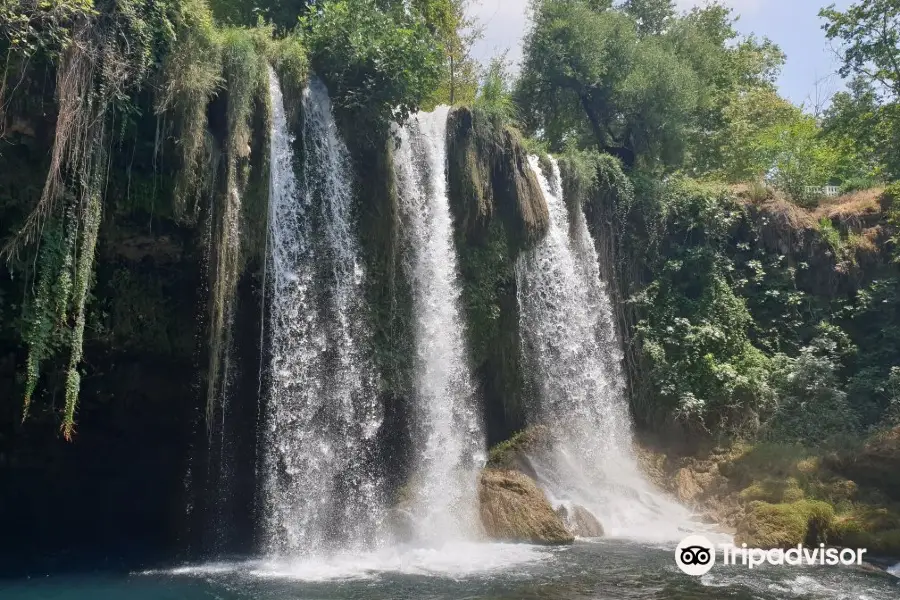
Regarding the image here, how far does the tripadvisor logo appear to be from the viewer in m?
9.96

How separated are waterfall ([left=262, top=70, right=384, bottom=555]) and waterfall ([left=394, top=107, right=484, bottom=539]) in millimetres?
1060

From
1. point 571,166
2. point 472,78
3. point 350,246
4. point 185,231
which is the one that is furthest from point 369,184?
point 472,78

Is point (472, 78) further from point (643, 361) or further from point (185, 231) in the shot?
point (185, 231)

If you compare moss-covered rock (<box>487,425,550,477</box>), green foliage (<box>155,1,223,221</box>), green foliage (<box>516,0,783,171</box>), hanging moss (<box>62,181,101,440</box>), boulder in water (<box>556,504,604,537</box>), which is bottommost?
boulder in water (<box>556,504,604,537</box>)

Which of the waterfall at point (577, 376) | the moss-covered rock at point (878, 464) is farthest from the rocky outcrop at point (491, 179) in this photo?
the moss-covered rock at point (878, 464)

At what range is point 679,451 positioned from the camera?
1533cm

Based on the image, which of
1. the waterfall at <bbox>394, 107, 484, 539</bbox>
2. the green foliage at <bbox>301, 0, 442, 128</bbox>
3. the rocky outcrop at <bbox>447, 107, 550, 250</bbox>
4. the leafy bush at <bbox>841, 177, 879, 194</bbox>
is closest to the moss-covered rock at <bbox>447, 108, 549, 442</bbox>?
the rocky outcrop at <bbox>447, 107, 550, 250</bbox>

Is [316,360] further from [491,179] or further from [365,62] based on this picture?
[491,179]

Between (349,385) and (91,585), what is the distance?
14.7ft

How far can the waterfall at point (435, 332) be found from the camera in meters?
12.6

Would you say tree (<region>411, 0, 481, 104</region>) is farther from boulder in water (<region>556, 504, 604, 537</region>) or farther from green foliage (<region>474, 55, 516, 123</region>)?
boulder in water (<region>556, 504, 604, 537</region>)

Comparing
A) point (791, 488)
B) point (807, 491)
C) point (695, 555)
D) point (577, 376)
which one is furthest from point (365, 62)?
point (807, 491)

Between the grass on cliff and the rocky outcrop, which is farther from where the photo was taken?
the rocky outcrop

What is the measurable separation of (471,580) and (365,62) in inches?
342
